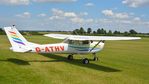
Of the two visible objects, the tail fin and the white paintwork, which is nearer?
the tail fin

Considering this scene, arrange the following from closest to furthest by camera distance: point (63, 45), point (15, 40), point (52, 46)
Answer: point (15, 40) → point (52, 46) → point (63, 45)

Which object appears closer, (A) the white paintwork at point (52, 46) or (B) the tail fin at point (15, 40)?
(B) the tail fin at point (15, 40)

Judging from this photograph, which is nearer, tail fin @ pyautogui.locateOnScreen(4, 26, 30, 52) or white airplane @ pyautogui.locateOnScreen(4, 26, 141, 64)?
tail fin @ pyautogui.locateOnScreen(4, 26, 30, 52)

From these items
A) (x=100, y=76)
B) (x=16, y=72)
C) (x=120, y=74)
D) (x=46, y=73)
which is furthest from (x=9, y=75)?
(x=120, y=74)

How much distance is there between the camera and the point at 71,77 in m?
13.8

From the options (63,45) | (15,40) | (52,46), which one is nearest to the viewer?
(15,40)

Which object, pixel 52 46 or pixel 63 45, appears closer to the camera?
pixel 52 46

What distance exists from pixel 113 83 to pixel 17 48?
283 inches

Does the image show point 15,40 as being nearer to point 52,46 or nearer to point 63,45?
point 52,46

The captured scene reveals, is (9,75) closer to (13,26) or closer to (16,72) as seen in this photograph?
(16,72)

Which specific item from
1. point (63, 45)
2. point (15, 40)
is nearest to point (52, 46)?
point (63, 45)

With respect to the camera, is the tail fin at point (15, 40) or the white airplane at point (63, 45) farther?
the white airplane at point (63, 45)

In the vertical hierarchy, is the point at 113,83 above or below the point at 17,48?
below

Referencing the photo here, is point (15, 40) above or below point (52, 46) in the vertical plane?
above
